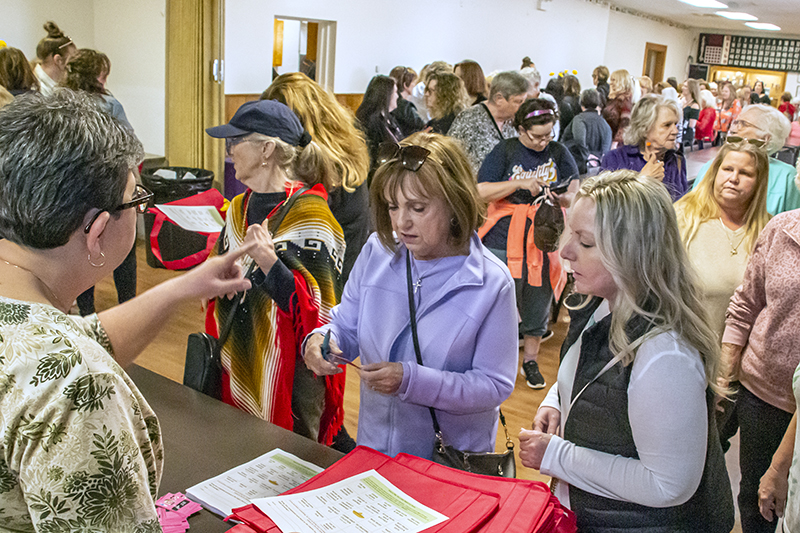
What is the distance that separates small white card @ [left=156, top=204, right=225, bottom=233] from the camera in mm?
2426

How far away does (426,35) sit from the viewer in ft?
33.1

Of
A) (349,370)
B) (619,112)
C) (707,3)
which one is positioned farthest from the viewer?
(707,3)

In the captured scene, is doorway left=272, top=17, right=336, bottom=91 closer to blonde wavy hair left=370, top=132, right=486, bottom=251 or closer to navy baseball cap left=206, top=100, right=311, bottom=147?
navy baseball cap left=206, top=100, right=311, bottom=147

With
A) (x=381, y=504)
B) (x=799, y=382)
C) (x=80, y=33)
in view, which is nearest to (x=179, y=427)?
(x=381, y=504)

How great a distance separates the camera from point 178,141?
6250mm

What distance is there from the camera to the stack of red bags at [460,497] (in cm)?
125

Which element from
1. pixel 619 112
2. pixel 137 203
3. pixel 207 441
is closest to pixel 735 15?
pixel 619 112

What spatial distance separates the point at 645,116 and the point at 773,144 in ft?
2.33

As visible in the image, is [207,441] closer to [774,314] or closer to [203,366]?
[203,366]

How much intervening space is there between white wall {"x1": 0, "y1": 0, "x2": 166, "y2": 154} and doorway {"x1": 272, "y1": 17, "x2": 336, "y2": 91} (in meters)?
1.57

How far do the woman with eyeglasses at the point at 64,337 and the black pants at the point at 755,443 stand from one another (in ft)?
5.81

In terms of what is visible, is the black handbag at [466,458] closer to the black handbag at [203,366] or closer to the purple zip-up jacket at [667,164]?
the black handbag at [203,366]

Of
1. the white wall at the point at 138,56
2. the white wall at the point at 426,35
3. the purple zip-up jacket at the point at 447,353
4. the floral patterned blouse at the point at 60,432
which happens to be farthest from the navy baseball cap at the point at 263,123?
the white wall at the point at 426,35

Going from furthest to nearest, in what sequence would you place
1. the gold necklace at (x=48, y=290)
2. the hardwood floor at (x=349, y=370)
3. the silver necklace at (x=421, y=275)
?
the hardwood floor at (x=349, y=370), the silver necklace at (x=421, y=275), the gold necklace at (x=48, y=290)
